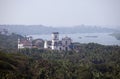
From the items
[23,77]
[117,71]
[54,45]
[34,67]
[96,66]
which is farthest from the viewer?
[54,45]

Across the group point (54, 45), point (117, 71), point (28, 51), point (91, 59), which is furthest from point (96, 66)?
point (54, 45)

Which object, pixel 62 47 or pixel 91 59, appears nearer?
pixel 91 59

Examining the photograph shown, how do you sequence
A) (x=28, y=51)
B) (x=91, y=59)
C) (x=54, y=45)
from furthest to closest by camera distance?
(x=54, y=45) < (x=28, y=51) < (x=91, y=59)

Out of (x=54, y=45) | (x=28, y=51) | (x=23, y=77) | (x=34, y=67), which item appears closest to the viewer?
(x=23, y=77)

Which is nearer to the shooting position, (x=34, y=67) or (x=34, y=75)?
(x=34, y=75)

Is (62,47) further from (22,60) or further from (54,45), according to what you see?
(22,60)

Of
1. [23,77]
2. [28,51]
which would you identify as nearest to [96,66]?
[23,77]

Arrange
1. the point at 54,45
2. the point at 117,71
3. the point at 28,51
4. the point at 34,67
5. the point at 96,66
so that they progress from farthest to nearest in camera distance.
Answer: the point at 54,45 → the point at 28,51 → the point at 96,66 → the point at 117,71 → the point at 34,67

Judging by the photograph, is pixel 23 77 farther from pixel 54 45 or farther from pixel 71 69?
pixel 54 45
